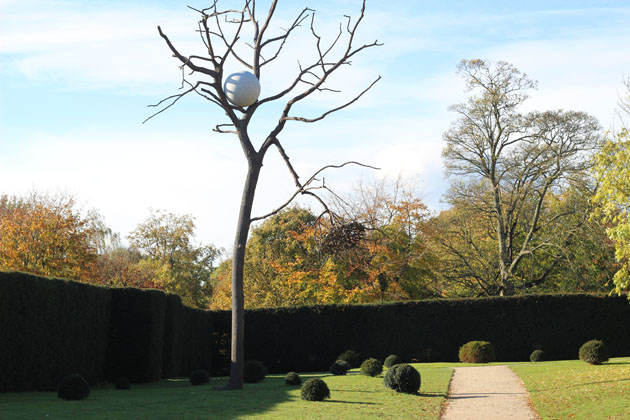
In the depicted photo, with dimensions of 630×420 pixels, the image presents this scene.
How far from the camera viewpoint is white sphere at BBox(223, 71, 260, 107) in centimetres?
1569

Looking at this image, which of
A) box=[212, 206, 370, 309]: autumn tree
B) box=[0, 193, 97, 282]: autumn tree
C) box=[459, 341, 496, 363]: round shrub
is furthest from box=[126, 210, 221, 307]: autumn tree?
box=[459, 341, 496, 363]: round shrub

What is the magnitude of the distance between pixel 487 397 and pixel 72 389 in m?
9.86

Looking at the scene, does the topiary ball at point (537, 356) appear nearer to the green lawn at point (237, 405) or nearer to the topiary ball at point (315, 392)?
the green lawn at point (237, 405)

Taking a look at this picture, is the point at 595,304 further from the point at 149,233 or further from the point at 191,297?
the point at 149,233

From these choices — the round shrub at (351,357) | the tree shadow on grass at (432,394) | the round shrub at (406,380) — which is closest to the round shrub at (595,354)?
the tree shadow on grass at (432,394)

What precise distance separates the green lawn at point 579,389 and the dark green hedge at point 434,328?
6260 millimetres

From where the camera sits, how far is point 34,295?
54.0 feet

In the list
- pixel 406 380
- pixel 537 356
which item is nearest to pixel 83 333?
pixel 406 380

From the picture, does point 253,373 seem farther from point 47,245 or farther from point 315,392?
point 47,245

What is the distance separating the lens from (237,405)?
45.9ft

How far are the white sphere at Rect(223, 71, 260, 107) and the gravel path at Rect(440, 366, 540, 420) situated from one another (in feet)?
28.7

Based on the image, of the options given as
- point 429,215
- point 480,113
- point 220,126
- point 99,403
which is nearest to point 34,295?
point 99,403

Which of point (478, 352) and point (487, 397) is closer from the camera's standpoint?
point (487, 397)

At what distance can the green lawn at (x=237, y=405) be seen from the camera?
39.5 feet
